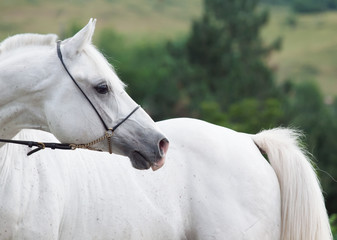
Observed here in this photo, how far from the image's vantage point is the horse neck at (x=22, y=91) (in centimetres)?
430

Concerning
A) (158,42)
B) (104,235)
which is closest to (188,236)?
(104,235)

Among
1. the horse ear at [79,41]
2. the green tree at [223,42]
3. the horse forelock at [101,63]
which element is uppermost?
the horse ear at [79,41]

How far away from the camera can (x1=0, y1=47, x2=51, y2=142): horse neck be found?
4.30 meters

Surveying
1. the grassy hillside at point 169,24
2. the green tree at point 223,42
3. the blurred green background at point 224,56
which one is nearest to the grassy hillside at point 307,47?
the grassy hillside at point 169,24

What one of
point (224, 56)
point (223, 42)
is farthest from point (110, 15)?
point (224, 56)

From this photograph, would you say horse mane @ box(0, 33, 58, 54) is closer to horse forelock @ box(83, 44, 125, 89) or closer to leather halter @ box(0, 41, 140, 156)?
leather halter @ box(0, 41, 140, 156)

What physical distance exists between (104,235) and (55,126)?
917 millimetres

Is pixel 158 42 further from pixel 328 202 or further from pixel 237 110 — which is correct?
pixel 328 202

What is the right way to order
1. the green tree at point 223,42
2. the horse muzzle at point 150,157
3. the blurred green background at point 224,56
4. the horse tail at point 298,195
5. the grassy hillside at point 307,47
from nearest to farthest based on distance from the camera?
1. the horse muzzle at point 150,157
2. the horse tail at point 298,195
3. the blurred green background at point 224,56
4. the green tree at point 223,42
5. the grassy hillside at point 307,47

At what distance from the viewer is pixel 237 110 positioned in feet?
110

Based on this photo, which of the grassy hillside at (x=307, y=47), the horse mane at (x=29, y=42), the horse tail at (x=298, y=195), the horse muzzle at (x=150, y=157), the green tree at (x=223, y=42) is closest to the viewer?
the horse muzzle at (x=150, y=157)

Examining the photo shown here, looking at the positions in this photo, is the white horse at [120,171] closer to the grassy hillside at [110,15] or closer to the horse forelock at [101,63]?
the horse forelock at [101,63]

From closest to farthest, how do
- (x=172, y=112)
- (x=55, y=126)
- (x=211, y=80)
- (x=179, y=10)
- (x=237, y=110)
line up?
(x=55, y=126) → (x=237, y=110) → (x=211, y=80) → (x=172, y=112) → (x=179, y=10)

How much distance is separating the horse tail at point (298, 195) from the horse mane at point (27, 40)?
2.07 metres
